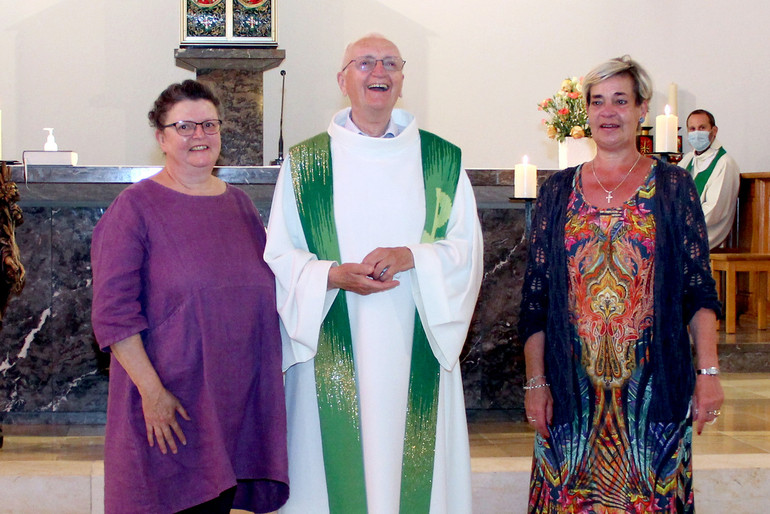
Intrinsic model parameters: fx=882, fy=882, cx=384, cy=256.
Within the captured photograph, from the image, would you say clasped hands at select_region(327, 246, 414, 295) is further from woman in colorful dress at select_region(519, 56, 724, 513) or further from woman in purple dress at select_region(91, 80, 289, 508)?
woman in colorful dress at select_region(519, 56, 724, 513)

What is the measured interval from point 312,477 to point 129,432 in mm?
524

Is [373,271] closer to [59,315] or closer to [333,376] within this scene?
[333,376]

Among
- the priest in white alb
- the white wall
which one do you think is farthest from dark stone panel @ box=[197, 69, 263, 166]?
the priest in white alb

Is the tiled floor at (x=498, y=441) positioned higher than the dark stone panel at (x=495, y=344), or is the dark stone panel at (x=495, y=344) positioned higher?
the dark stone panel at (x=495, y=344)

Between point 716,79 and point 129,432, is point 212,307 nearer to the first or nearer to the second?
point 129,432

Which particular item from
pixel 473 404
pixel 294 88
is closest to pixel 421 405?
pixel 473 404

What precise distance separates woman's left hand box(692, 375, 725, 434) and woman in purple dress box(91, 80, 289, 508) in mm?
1067

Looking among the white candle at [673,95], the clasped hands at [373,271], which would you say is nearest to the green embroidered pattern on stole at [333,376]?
the clasped hands at [373,271]

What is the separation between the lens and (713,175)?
23.2 feet

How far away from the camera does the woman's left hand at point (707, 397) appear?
2240 millimetres

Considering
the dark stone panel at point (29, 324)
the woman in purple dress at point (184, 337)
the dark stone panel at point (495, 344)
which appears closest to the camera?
the woman in purple dress at point (184, 337)

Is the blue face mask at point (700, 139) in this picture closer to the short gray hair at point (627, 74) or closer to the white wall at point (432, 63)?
the white wall at point (432, 63)

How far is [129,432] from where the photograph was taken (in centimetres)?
213

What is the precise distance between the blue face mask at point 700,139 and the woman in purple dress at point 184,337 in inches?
226
